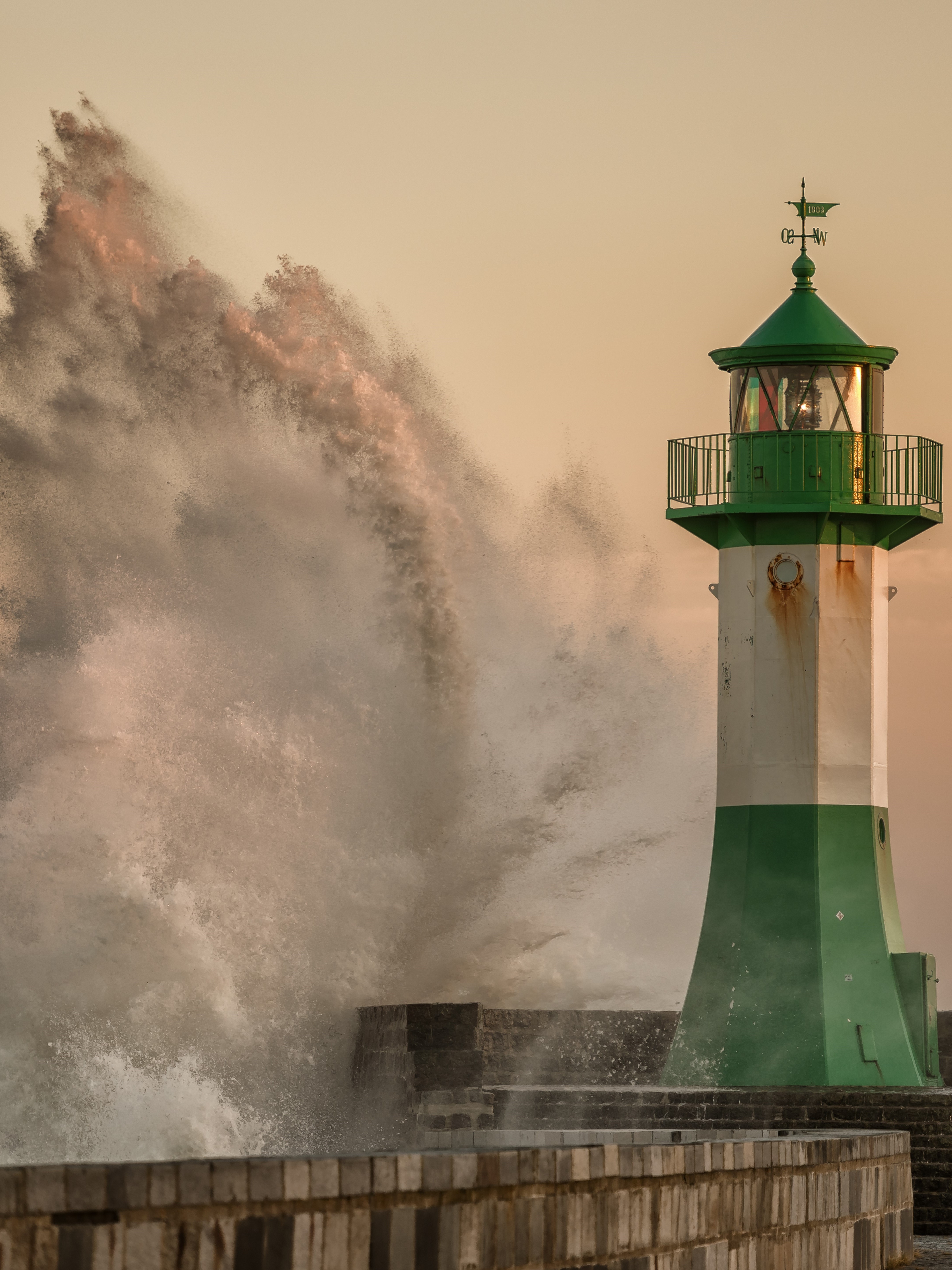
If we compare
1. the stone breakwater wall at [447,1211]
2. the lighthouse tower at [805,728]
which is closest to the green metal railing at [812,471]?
the lighthouse tower at [805,728]

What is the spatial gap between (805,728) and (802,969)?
182cm

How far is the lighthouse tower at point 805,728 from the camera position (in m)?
15.8

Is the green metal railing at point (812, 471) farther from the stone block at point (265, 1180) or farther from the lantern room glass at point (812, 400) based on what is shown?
the stone block at point (265, 1180)

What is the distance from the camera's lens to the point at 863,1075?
50.8 ft

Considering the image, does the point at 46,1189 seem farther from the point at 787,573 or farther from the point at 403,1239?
the point at 787,573

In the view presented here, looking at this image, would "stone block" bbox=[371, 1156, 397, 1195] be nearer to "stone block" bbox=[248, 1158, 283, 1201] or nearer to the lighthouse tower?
"stone block" bbox=[248, 1158, 283, 1201]

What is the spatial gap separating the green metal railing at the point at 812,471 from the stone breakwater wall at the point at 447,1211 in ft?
26.0

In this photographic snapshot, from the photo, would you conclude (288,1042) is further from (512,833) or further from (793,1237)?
(793,1237)

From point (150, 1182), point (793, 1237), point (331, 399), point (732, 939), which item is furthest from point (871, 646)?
point (150, 1182)

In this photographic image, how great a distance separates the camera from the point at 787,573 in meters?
16.4

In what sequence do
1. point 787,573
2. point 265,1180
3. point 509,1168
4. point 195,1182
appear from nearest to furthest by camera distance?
point 195,1182, point 265,1180, point 509,1168, point 787,573

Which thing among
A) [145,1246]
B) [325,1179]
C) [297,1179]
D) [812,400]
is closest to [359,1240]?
[325,1179]

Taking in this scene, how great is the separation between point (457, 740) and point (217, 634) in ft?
8.12

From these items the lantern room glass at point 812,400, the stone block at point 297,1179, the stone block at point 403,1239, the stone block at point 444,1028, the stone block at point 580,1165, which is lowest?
the stone block at point 403,1239
